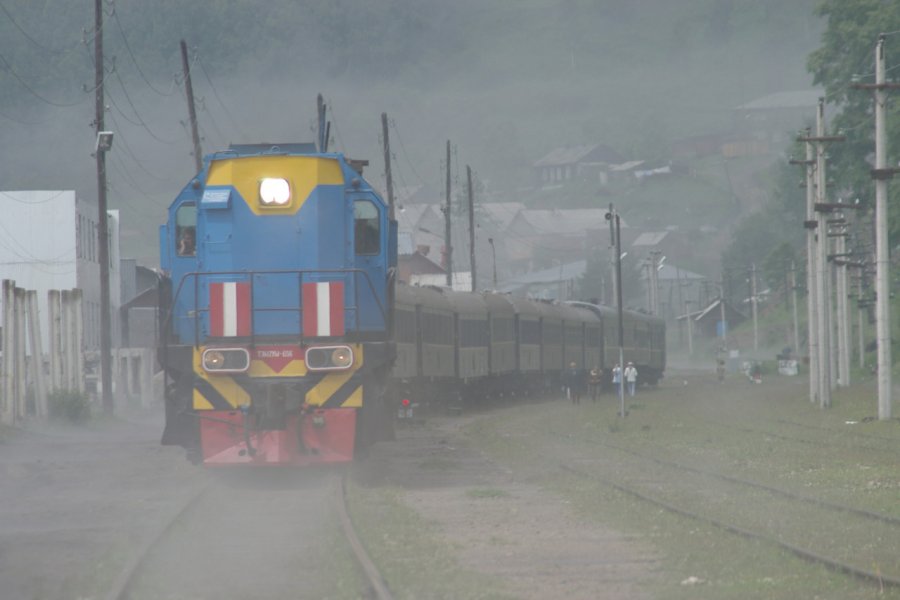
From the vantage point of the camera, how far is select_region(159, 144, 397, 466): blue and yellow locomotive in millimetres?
18203

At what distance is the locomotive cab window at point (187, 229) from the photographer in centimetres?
1927

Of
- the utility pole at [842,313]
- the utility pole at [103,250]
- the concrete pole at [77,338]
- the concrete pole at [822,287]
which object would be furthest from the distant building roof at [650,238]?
the concrete pole at [77,338]

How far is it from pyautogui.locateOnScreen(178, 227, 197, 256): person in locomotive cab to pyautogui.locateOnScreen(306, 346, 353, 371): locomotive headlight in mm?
2411

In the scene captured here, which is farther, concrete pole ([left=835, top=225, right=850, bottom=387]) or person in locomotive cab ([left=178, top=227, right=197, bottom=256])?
concrete pole ([left=835, top=225, right=850, bottom=387])

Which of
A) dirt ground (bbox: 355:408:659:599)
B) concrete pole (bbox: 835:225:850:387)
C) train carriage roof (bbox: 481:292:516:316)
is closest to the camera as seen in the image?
dirt ground (bbox: 355:408:659:599)

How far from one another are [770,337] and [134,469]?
99.8 meters

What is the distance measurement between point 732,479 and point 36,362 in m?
20.7

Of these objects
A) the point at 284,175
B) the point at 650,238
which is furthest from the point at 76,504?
the point at 650,238

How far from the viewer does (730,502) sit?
693 inches

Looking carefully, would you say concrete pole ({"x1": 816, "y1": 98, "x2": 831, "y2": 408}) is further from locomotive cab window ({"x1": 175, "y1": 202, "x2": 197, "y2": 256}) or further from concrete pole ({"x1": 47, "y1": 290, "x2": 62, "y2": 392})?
locomotive cab window ({"x1": 175, "y1": 202, "x2": 197, "y2": 256})

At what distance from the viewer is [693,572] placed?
12.4 m

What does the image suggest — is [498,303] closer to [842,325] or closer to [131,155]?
[842,325]

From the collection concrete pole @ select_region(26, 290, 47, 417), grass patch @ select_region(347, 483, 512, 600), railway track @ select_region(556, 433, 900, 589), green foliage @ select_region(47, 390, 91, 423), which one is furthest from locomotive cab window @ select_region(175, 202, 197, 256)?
green foliage @ select_region(47, 390, 91, 423)

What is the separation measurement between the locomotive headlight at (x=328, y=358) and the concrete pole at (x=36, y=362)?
18.7m
